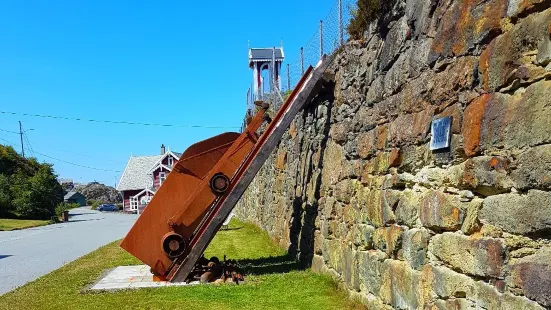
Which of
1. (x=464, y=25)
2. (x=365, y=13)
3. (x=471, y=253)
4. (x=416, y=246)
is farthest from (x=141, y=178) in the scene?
(x=471, y=253)

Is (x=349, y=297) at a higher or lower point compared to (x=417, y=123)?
lower

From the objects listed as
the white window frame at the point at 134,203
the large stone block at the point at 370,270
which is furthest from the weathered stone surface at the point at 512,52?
the white window frame at the point at 134,203

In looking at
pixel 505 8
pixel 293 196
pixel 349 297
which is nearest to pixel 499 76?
pixel 505 8

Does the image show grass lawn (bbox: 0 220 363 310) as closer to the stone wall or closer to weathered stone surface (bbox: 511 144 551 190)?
the stone wall

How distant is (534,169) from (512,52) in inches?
27.9

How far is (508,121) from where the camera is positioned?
123 inches

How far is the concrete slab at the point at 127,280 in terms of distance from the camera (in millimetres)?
8164

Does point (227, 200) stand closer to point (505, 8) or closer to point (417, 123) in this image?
point (417, 123)

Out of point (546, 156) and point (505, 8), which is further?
point (505, 8)

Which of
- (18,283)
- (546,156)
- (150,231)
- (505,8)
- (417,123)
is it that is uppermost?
(505,8)

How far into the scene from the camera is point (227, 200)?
27.3ft

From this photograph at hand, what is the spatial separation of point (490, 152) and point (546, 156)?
0.54 m

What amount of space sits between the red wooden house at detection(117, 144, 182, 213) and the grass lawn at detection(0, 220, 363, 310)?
47484 millimetres

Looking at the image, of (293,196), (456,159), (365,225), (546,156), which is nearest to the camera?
(546,156)
